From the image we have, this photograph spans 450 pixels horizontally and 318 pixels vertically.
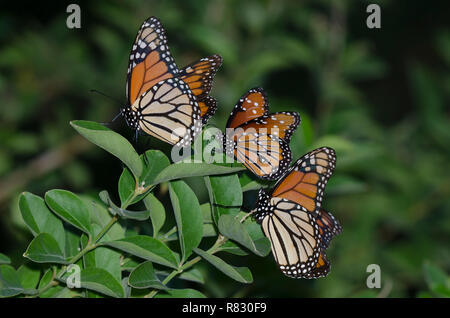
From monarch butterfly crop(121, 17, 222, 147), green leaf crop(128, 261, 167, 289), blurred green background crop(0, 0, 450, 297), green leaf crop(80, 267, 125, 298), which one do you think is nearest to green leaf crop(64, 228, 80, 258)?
green leaf crop(80, 267, 125, 298)

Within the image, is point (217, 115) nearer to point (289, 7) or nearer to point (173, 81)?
point (289, 7)

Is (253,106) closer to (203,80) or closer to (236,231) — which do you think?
(203,80)

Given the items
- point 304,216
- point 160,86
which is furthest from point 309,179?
point 160,86

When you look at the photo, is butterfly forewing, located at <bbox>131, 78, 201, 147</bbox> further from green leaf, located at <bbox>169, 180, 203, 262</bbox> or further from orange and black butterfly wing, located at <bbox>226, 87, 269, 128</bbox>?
green leaf, located at <bbox>169, 180, 203, 262</bbox>

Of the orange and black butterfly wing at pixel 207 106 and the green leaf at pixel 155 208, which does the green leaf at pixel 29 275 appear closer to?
the green leaf at pixel 155 208

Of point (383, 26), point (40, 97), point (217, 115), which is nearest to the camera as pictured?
point (217, 115)

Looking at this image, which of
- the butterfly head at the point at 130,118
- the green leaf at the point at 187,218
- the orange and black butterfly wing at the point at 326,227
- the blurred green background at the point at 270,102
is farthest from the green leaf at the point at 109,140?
the blurred green background at the point at 270,102
